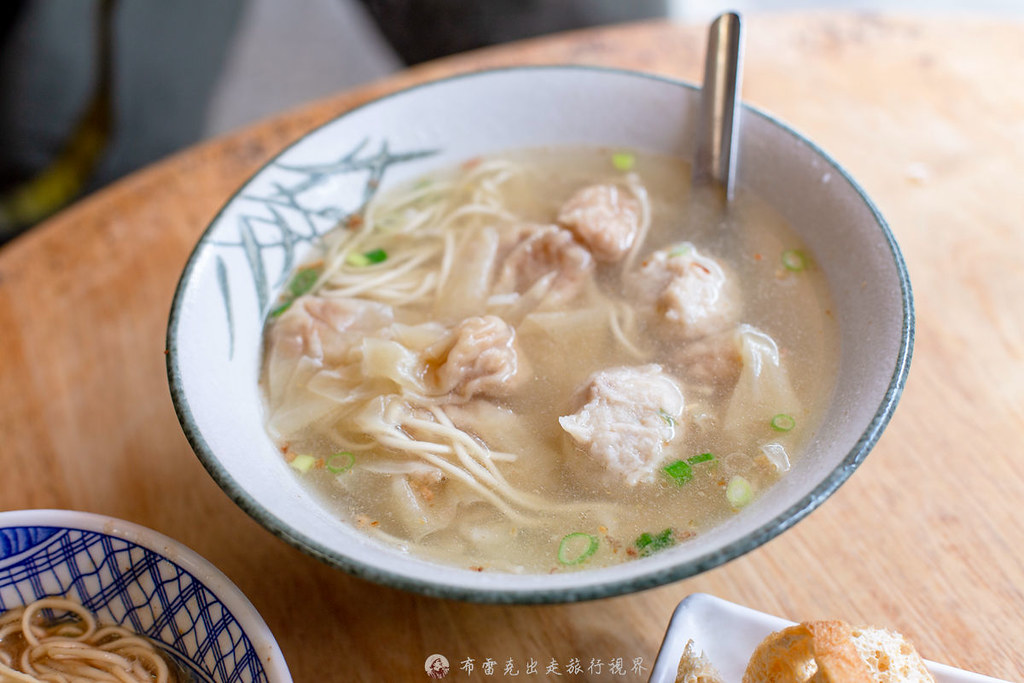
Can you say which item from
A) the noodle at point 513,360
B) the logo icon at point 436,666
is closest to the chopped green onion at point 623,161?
the noodle at point 513,360

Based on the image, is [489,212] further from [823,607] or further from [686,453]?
[823,607]

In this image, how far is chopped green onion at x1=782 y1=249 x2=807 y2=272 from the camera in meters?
2.02

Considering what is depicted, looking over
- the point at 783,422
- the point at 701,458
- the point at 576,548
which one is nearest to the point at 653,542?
the point at 576,548

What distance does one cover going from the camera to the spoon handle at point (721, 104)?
2068 millimetres

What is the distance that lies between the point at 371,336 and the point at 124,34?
3.21 metres

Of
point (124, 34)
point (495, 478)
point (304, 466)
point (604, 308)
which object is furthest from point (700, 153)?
point (124, 34)

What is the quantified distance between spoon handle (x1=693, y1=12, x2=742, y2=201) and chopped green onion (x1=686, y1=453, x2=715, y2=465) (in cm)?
80

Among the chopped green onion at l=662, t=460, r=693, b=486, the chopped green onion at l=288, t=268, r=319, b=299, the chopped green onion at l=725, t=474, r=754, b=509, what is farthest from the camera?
the chopped green onion at l=288, t=268, r=319, b=299

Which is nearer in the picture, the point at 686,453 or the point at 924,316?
the point at 686,453

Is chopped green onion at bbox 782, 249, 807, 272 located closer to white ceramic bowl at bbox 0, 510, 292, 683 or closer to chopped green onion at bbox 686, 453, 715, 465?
chopped green onion at bbox 686, 453, 715, 465

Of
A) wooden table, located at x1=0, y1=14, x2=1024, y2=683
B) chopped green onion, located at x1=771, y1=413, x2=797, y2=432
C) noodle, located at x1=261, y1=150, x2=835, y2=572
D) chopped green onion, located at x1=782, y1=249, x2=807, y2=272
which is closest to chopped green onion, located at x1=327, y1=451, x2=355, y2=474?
noodle, located at x1=261, y1=150, x2=835, y2=572

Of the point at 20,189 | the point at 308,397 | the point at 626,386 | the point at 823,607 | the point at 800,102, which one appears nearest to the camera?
the point at 823,607

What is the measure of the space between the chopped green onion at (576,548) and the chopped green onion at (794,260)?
0.87m

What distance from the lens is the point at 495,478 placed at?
173cm
